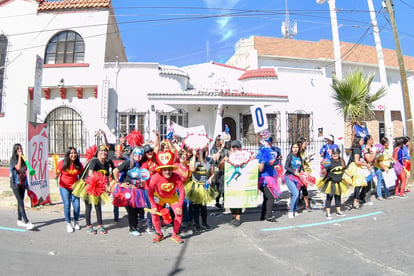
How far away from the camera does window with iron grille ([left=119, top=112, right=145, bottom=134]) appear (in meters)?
14.6

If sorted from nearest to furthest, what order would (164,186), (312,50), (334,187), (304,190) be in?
1. (164,186)
2. (334,187)
3. (304,190)
4. (312,50)

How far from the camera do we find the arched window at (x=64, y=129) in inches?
580

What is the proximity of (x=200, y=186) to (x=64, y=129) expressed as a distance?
11.9 meters

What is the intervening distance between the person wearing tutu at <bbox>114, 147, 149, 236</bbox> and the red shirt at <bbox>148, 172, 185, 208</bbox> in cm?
55

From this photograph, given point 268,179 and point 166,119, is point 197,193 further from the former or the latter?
point 166,119

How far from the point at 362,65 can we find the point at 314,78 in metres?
5.87

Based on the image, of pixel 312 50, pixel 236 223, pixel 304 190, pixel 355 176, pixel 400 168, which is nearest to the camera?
pixel 236 223

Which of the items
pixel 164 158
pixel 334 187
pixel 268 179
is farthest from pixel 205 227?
pixel 334 187

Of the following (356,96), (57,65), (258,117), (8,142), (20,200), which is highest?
(57,65)

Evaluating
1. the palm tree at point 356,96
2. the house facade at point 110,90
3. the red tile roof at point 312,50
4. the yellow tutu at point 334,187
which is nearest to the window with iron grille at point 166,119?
the house facade at point 110,90

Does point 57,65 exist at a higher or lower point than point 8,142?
higher

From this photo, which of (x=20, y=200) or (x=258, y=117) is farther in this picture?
(x=258, y=117)

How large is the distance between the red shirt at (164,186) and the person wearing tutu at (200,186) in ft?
1.60

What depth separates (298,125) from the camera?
16.0 metres
